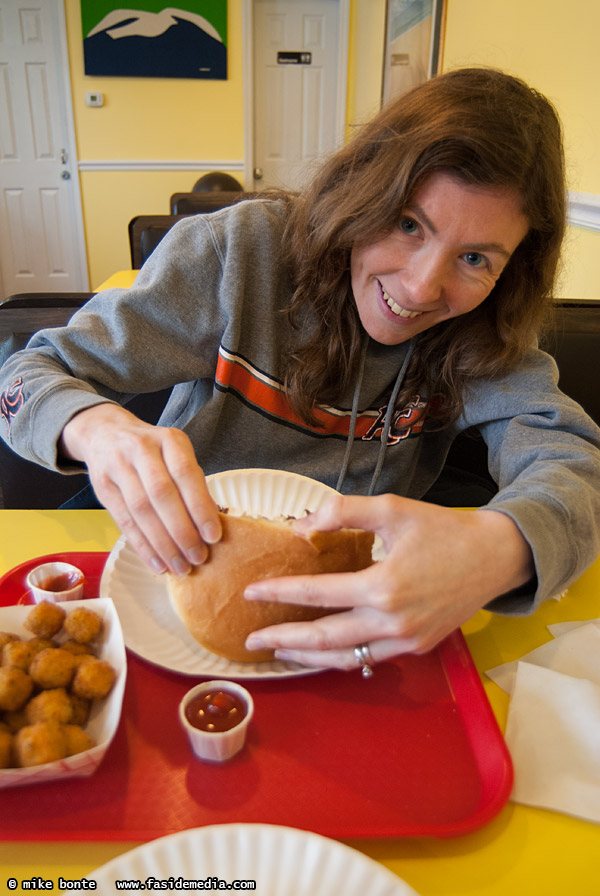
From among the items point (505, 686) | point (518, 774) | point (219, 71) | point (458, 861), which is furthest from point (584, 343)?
point (219, 71)

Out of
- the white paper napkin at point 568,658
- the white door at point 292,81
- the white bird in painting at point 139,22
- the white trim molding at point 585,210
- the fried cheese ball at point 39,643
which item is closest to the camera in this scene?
Result: the fried cheese ball at point 39,643

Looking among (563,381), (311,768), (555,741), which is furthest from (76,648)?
(563,381)

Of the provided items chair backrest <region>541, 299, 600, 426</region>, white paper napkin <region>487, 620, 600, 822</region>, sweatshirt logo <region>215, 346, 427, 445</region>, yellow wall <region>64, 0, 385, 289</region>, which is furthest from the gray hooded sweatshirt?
yellow wall <region>64, 0, 385, 289</region>

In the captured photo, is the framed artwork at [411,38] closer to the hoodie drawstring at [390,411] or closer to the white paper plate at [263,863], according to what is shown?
the hoodie drawstring at [390,411]

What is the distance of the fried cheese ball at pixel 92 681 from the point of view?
71 centimetres

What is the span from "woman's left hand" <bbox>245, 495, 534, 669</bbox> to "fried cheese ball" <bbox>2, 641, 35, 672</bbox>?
26cm

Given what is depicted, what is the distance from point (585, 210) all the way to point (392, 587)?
1835mm

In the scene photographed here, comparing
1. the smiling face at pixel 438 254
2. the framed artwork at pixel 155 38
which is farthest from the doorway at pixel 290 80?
the smiling face at pixel 438 254

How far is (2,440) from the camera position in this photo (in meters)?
1.68

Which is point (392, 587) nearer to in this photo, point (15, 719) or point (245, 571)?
point (245, 571)

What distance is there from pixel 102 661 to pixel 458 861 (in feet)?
1.47

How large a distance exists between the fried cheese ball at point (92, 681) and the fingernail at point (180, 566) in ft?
0.46

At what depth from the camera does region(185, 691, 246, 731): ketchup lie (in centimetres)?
72

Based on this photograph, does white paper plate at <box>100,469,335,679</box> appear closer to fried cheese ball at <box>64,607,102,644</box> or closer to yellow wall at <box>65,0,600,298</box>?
fried cheese ball at <box>64,607,102,644</box>
